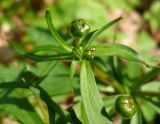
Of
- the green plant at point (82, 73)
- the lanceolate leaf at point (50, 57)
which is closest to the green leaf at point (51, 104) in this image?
the green plant at point (82, 73)

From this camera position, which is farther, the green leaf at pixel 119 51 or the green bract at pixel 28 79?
the green bract at pixel 28 79

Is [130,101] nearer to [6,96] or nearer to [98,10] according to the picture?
[6,96]

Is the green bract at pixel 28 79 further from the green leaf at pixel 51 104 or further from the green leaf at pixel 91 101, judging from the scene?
the green leaf at pixel 91 101

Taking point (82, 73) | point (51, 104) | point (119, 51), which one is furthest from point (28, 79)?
point (119, 51)

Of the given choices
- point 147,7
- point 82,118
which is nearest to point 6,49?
point 147,7

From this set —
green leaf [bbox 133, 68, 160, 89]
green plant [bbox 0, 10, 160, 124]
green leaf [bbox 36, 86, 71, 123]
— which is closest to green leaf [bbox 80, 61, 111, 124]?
green plant [bbox 0, 10, 160, 124]

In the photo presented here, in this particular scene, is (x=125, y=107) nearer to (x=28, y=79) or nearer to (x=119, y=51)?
(x=119, y=51)

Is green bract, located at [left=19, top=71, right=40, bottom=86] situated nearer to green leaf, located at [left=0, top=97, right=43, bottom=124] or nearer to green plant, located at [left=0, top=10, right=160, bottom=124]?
green plant, located at [left=0, top=10, right=160, bottom=124]
